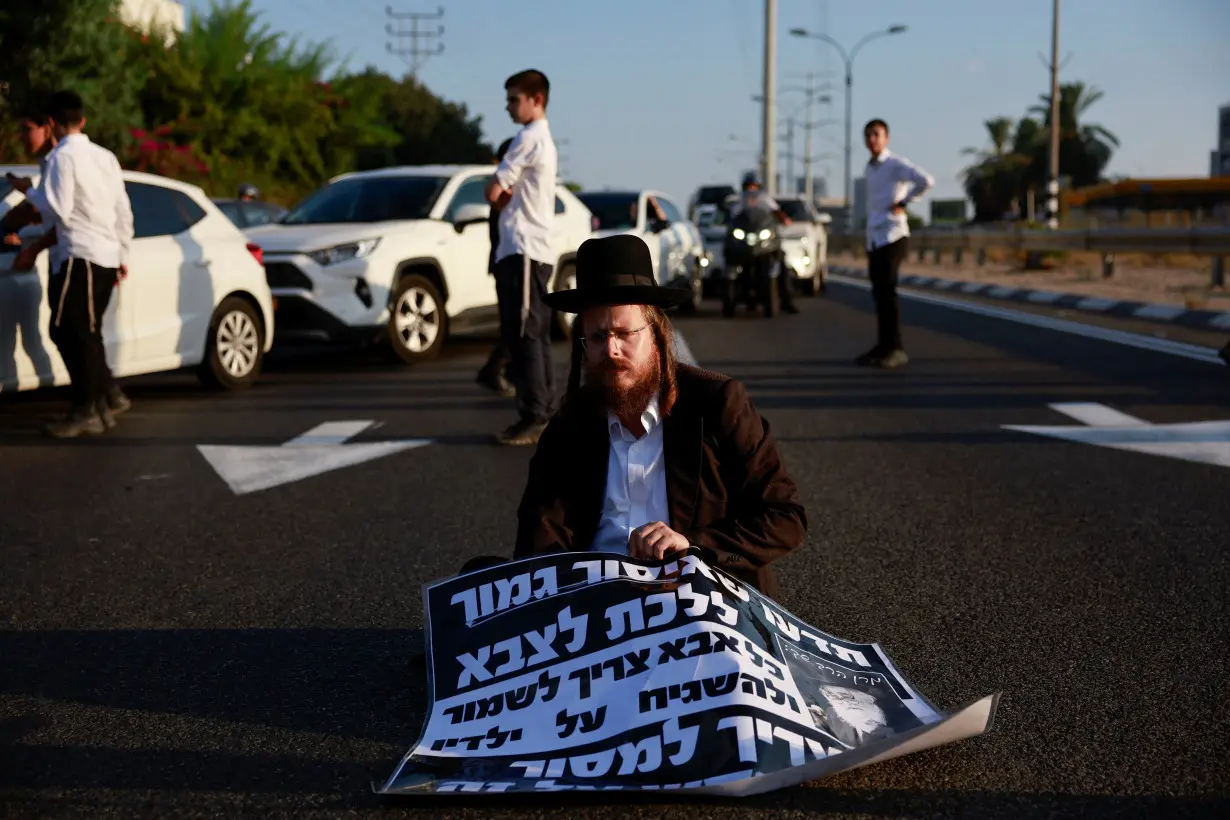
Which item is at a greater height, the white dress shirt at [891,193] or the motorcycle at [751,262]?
the white dress shirt at [891,193]

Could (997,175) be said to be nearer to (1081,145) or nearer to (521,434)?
(1081,145)

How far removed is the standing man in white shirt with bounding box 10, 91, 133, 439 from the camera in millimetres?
9266

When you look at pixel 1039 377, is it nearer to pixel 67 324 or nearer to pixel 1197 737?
pixel 67 324

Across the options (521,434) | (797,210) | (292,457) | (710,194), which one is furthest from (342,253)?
(710,194)

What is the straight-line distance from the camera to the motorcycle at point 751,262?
64.5ft

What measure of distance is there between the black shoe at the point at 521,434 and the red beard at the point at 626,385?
5.08 m

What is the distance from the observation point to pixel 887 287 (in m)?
13.0

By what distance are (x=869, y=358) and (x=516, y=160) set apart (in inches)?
207

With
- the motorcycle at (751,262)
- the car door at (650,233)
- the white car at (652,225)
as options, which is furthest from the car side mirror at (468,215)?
the motorcycle at (751,262)

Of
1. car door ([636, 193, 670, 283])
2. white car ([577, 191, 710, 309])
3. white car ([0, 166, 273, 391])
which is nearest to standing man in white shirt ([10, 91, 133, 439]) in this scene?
white car ([0, 166, 273, 391])

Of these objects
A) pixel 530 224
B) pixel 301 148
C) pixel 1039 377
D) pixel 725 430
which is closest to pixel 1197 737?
pixel 725 430

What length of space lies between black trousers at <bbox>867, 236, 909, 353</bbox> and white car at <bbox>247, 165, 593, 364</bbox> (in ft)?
8.84

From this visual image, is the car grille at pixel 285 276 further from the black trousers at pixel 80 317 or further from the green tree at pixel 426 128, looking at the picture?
the green tree at pixel 426 128

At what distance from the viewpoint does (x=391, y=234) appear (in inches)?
544
